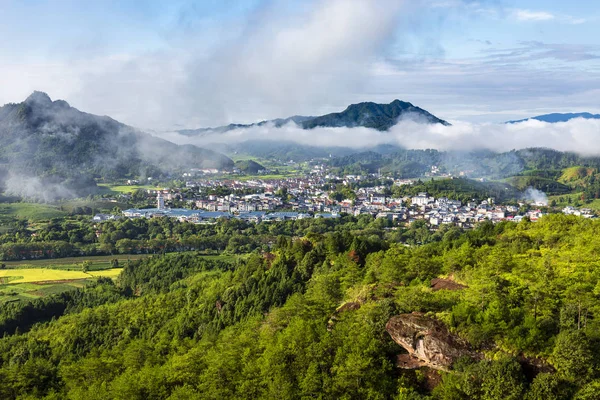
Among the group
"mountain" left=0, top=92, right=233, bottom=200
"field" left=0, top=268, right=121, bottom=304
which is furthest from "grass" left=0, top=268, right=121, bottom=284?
"mountain" left=0, top=92, right=233, bottom=200

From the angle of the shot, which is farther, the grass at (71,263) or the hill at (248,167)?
the hill at (248,167)

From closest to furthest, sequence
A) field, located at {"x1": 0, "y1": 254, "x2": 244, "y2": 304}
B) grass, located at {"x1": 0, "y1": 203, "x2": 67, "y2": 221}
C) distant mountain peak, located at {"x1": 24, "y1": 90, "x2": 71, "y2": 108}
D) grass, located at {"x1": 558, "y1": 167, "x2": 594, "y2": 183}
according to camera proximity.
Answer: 1. field, located at {"x1": 0, "y1": 254, "x2": 244, "y2": 304}
2. grass, located at {"x1": 0, "y1": 203, "x2": 67, "y2": 221}
3. grass, located at {"x1": 558, "y1": 167, "x2": 594, "y2": 183}
4. distant mountain peak, located at {"x1": 24, "y1": 90, "x2": 71, "y2": 108}

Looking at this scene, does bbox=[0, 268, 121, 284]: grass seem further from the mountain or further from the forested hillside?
the mountain

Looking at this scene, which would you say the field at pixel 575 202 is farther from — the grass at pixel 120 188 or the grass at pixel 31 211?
the grass at pixel 120 188

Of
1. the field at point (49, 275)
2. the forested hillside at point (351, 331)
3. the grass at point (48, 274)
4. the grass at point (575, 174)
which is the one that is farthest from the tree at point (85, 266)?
the grass at point (575, 174)

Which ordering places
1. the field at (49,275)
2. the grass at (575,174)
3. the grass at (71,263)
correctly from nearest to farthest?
the field at (49,275)
the grass at (71,263)
the grass at (575,174)

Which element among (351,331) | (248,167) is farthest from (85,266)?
(248,167)
